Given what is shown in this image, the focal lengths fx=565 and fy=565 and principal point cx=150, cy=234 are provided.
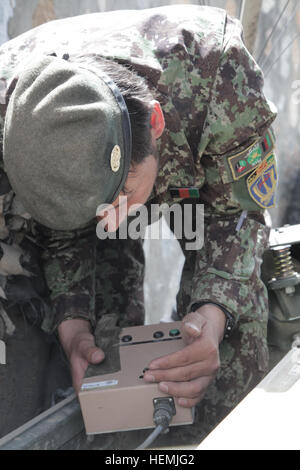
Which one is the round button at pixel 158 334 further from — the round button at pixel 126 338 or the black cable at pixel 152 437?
the black cable at pixel 152 437

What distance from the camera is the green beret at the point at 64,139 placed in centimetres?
87

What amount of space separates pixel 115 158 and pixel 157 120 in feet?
0.66

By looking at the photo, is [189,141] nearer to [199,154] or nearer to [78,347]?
[199,154]

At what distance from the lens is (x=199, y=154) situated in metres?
1.28

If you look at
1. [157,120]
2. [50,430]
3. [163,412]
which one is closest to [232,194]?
[157,120]

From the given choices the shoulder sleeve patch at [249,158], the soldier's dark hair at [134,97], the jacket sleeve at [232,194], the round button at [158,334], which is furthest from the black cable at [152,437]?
the shoulder sleeve patch at [249,158]

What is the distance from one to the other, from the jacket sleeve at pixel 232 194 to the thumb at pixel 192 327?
109 mm

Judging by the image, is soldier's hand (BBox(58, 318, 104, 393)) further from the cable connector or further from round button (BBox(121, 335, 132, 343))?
the cable connector

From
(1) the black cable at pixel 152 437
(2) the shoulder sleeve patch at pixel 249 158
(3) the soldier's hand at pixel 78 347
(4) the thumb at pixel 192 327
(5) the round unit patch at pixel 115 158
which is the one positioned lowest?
(3) the soldier's hand at pixel 78 347

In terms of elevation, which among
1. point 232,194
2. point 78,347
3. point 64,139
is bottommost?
point 78,347

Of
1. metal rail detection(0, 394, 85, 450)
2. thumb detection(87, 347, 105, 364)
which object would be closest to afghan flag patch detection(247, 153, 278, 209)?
thumb detection(87, 347, 105, 364)

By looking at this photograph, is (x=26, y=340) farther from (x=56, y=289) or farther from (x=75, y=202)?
(x=75, y=202)

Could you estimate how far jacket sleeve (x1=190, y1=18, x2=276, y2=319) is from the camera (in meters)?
1.23

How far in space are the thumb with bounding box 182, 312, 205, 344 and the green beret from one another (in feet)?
1.08
